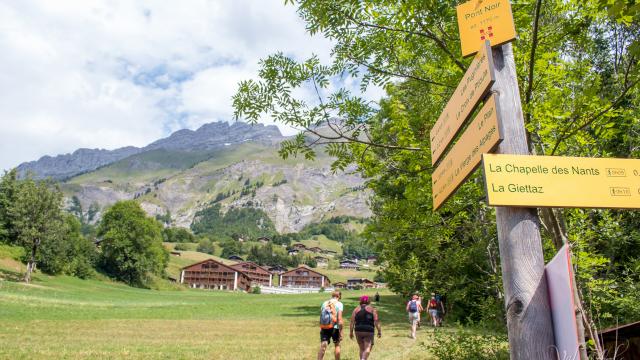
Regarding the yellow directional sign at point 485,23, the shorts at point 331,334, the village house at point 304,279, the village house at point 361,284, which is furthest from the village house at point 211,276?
the yellow directional sign at point 485,23

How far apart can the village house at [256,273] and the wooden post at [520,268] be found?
487 ft

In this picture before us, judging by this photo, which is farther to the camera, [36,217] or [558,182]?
[36,217]

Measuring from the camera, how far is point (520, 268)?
3.04m

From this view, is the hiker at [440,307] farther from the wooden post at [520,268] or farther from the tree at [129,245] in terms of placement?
the tree at [129,245]

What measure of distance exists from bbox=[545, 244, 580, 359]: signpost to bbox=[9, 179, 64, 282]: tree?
6565 cm

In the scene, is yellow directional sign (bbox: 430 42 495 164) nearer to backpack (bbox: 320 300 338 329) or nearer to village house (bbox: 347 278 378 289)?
backpack (bbox: 320 300 338 329)

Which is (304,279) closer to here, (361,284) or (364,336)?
(361,284)

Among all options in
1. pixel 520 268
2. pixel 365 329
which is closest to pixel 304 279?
pixel 365 329

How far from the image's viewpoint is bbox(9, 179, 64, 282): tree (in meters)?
56.4

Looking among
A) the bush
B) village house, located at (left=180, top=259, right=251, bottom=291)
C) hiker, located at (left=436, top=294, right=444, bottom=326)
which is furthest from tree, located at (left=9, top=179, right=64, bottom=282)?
village house, located at (left=180, top=259, right=251, bottom=291)

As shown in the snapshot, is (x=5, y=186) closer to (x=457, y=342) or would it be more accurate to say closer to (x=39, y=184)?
(x=39, y=184)

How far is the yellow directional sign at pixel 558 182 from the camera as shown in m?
2.96

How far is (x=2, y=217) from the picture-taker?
67188mm

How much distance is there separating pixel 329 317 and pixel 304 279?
160622 millimetres
